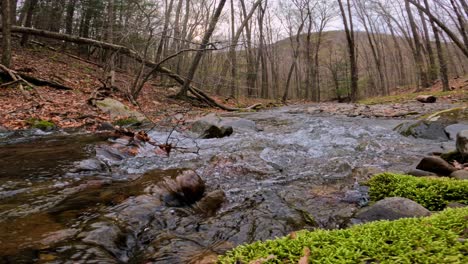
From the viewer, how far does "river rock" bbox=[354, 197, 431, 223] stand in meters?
2.68

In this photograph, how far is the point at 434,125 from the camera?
751cm

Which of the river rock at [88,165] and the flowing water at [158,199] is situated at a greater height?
the river rock at [88,165]

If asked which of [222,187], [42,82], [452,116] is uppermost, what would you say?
[42,82]

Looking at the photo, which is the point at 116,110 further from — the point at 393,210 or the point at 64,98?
the point at 393,210

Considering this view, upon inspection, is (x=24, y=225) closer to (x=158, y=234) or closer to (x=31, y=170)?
(x=158, y=234)

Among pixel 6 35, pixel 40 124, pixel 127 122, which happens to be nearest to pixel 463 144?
pixel 127 122

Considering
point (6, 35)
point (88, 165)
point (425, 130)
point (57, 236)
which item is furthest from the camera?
point (6, 35)

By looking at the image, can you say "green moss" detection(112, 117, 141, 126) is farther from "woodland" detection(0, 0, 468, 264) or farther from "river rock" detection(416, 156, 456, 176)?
"river rock" detection(416, 156, 456, 176)

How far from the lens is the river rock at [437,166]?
4215mm

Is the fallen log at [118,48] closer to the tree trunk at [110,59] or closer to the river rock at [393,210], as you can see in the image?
the tree trunk at [110,59]

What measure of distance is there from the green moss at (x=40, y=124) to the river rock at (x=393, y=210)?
296 inches

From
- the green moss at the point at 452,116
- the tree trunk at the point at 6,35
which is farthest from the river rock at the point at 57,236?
the tree trunk at the point at 6,35

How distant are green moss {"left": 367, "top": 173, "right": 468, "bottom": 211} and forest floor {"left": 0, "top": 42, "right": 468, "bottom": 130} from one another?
5.42 m

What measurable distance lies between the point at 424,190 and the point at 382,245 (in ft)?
7.31
